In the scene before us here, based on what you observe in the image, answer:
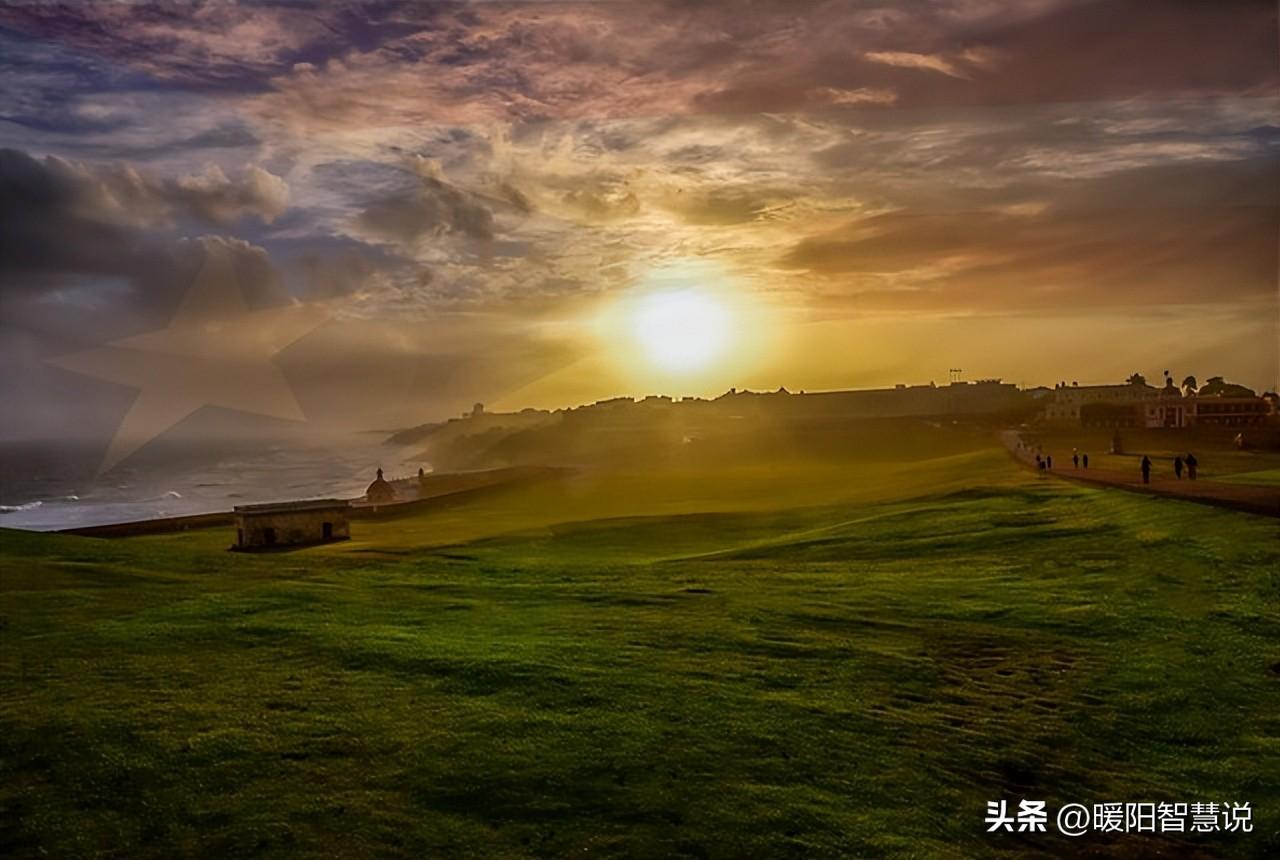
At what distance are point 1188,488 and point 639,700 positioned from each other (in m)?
33.7

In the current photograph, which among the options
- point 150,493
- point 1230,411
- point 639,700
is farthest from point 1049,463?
point 150,493

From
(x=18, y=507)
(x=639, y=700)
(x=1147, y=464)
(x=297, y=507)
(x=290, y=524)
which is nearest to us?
(x=639, y=700)

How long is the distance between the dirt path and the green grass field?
1.91 meters

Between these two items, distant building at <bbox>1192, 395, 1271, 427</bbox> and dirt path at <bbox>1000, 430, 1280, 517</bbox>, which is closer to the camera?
dirt path at <bbox>1000, 430, 1280, 517</bbox>

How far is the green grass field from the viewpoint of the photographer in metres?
11.5

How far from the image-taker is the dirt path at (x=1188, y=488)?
3337cm

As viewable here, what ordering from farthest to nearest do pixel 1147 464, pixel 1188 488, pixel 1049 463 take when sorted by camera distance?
pixel 1049 463, pixel 1147 464, pixel 1188 488

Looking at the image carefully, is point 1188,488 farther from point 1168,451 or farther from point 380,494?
point 380,494

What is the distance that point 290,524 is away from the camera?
49.0 m

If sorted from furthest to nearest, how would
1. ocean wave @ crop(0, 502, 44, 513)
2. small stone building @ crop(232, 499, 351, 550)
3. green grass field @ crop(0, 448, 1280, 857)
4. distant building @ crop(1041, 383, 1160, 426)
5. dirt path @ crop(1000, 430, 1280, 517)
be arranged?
1. ocean wave @ crop(0, 502, 44, 513)
2. distant building @ crop(1041, 383, 1160, 426)
3. small stone building @ crop(232, 499, 351, 550)
4. dirt path @ crop(1000, 430, 1280, 517)
5. green grass field @ crop(0, 448, 1280, 857)

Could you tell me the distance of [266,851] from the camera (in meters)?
10.5

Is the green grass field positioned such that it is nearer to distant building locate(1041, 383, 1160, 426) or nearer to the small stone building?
the small stone building

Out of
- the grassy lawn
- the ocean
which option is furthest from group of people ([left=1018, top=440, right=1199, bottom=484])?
the ocean

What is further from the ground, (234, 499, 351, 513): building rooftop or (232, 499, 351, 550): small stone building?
(234, 499, 351, 513): building rooftop
